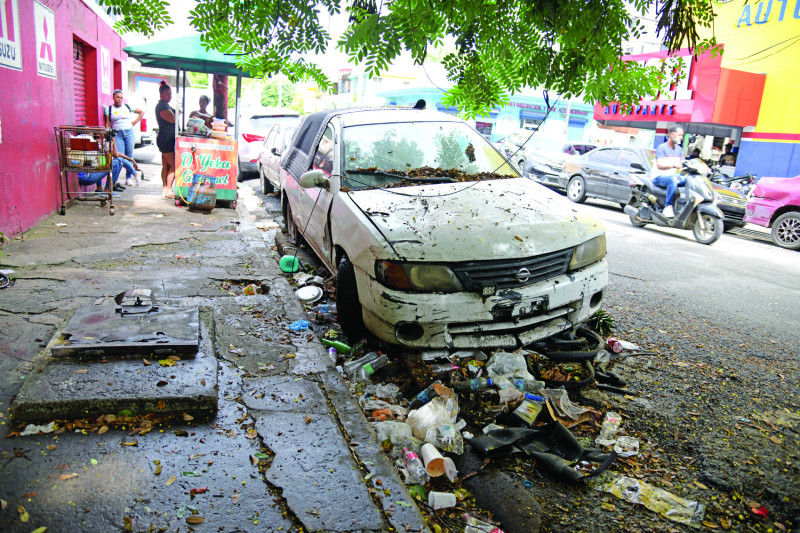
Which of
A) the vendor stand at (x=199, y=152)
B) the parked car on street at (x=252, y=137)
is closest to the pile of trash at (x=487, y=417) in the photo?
the vendor stand at (x=199, y=152)

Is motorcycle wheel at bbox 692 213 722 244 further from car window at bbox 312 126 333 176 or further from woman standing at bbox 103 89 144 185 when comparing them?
woman standing at bbox 103 89 144 185

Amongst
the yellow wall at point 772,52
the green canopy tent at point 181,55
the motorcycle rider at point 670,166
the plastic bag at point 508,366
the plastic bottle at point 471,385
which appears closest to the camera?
the plastic bottle at point 471,385

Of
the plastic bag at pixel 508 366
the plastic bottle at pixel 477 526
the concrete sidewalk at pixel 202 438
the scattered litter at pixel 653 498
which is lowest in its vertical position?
the plastic bottle at pixel 477 526

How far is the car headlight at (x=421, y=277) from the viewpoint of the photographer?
345 centimetres

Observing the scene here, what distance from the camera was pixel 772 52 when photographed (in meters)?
17.7

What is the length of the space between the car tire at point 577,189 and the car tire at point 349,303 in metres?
11.5

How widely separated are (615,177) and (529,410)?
11318mm

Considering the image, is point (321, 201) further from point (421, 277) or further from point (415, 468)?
point (415, 468)

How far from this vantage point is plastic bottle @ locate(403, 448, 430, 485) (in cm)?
270

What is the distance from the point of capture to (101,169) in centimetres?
823

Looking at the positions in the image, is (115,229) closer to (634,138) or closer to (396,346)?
(396,346)

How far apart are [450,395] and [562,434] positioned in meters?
0.68

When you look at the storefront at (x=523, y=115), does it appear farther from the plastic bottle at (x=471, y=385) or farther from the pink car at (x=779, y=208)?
the plastic bottle at (x=471, y=385)

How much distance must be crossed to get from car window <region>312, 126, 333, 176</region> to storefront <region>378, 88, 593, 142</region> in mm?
29093
